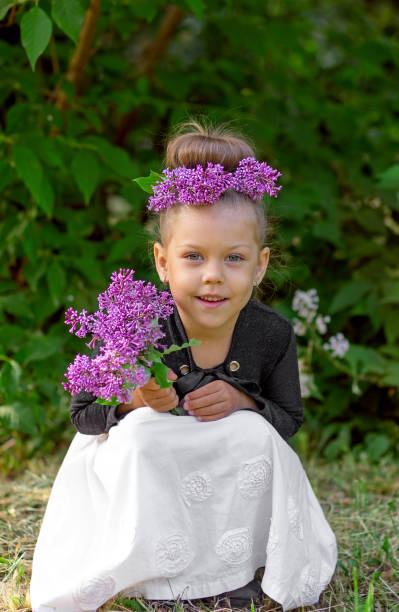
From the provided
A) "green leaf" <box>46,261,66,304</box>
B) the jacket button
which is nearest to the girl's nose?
the jacket button

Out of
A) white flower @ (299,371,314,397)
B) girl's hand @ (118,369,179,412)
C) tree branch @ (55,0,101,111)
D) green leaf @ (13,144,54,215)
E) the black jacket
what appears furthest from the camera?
white flower @ (299,371,314,397)

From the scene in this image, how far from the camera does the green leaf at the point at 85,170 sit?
8.14ft

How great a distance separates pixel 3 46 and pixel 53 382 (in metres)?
1.30

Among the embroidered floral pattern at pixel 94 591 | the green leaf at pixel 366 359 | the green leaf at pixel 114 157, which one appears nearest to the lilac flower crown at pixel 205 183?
the green leaf at pixel 114 157

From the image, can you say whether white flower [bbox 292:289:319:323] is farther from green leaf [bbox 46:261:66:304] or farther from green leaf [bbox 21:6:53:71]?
green leaf [bbox 21:6:53:71]

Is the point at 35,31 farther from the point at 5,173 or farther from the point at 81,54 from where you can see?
the point at 81,54

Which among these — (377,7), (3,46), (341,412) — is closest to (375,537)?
(341,412)

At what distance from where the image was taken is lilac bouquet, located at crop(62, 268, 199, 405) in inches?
57.4

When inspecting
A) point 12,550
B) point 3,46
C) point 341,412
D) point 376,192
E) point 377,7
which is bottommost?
point 12,550

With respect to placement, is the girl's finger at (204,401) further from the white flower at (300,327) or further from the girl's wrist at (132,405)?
the white flower at (300,327)

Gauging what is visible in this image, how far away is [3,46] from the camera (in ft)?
8.55

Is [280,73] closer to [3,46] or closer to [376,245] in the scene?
[376,245]

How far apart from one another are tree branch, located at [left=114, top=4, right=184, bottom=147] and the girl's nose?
1798 mm

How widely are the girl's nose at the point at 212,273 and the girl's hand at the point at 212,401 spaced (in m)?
0.28
